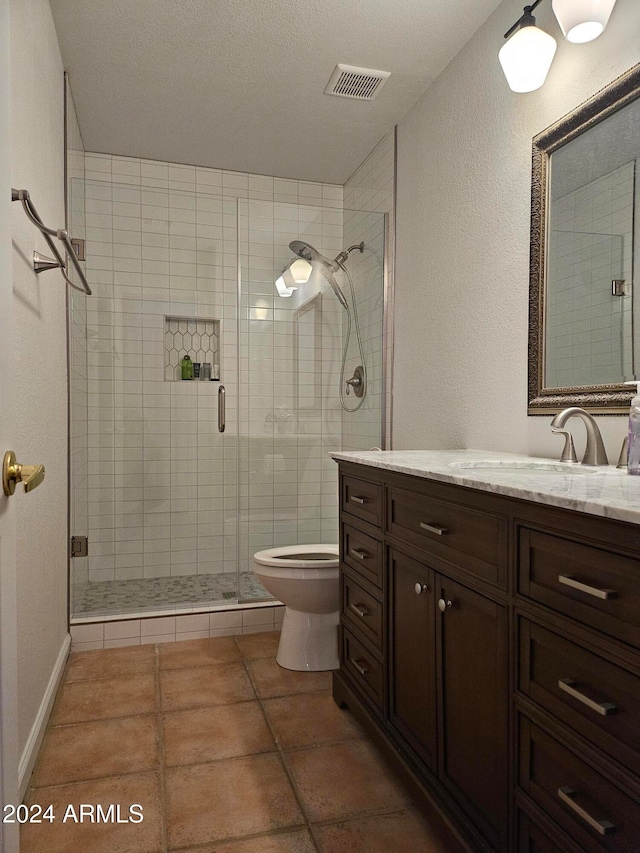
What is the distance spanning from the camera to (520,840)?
3.56 ft

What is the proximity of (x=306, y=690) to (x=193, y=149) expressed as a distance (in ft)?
9.00

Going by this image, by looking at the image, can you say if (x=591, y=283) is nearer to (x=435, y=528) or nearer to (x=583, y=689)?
(x=435, y=528)

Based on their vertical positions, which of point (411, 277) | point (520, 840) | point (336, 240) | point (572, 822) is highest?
point (336, 240)

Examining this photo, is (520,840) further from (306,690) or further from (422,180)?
(422,180)

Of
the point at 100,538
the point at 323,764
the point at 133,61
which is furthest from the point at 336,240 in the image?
the point at 323,764

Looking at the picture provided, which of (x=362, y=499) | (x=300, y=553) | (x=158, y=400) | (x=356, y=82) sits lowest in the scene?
(x=300, y=553)

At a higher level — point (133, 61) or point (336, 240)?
point (133, 61)

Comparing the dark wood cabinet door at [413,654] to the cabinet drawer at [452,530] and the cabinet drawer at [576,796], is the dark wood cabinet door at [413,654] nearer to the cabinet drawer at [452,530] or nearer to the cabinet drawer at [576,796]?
the cabinet drawer at [452,530]

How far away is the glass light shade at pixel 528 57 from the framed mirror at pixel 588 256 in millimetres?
148

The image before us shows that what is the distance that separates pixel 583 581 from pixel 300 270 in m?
2.33

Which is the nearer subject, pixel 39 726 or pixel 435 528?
pixel 435 528

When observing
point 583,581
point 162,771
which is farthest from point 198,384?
point 583,581

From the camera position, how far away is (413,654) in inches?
60.3

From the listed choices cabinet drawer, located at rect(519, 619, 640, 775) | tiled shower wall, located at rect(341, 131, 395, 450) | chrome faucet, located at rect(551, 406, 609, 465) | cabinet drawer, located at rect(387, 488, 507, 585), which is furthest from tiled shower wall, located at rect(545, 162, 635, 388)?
tiled shower wall, located at rect(341, 131, 395, 450)
